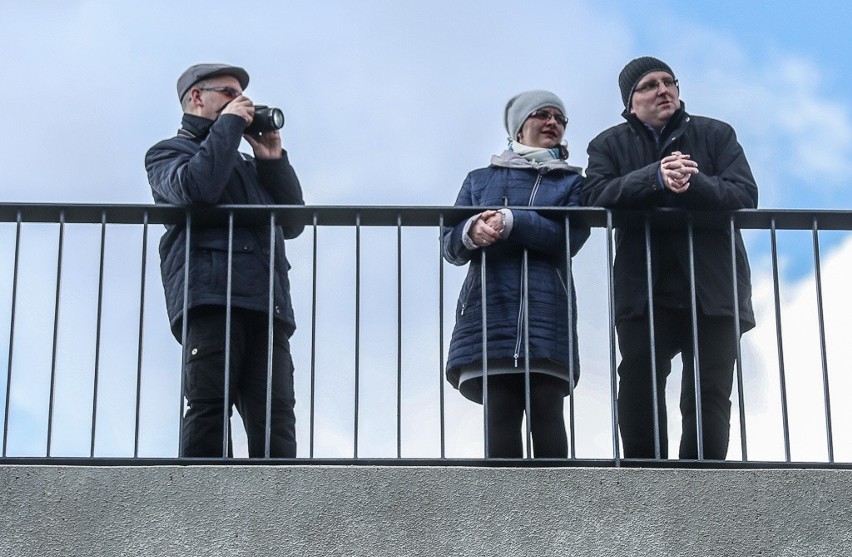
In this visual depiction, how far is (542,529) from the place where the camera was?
546 cm

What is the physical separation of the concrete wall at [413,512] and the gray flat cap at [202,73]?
1548 millimetres

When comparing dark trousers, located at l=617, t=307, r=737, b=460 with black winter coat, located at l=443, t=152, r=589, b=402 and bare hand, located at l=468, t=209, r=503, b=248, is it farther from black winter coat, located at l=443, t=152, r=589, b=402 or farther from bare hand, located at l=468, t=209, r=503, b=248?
bare hand, located at l=468, t=209, r=503, b=248

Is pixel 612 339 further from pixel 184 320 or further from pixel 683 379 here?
pixel 184 320

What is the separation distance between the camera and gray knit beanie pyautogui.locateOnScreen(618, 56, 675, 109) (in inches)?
255

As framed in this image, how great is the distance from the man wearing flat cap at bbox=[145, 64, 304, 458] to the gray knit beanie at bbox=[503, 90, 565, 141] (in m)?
0.91

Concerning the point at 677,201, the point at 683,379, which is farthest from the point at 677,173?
the point at 683,379

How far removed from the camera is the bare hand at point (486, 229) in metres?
5.93

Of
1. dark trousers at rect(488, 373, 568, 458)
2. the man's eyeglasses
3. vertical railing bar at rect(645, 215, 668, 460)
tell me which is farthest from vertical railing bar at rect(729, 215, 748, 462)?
the man's eyeglasses

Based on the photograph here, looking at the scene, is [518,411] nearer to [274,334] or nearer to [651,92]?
[274,334]

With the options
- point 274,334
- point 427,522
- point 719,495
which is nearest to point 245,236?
point 274,334

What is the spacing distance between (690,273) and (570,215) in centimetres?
46

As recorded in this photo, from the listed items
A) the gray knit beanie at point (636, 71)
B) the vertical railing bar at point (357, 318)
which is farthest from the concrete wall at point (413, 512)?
the gray knit beanie at point (636, 71)

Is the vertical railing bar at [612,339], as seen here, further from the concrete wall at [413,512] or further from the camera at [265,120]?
the camera at [265,120]

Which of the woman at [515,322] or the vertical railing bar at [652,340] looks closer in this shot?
the vertical railing bar at [652,340]
